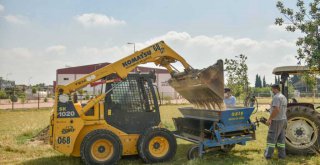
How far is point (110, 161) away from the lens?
25.6 feet

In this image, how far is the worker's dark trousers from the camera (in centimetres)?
839

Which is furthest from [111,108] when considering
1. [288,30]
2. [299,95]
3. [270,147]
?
[299,95]

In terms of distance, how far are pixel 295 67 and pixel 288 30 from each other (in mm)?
1187

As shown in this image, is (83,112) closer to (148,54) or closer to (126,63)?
(126,63)

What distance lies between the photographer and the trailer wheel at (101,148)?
7.61 m

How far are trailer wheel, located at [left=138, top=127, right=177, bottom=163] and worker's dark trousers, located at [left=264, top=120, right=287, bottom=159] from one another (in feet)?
7.62

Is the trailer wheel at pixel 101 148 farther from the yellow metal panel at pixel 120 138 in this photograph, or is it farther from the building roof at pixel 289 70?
the building roof at pixel 289 70

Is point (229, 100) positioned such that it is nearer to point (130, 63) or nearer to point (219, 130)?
point (219, 130)

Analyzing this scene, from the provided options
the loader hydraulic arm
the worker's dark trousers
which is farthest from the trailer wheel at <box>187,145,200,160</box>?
the loader hydraulic arm

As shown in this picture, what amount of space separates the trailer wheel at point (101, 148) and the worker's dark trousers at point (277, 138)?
3.61 meters

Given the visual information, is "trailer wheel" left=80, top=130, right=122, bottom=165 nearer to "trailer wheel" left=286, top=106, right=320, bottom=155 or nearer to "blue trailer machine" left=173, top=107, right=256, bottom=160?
"blue trailer machine" left=173, top=107, right=256, bottom=160

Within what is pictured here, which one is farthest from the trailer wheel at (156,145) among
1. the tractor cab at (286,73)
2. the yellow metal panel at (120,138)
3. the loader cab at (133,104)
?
the tractor cab at (286,73)

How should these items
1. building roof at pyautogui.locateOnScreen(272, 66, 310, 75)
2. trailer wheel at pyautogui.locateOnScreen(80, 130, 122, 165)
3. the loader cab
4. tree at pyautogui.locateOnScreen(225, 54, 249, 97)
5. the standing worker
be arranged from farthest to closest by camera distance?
tree at pyautogui.locateOnScreen(225, 54, 249, 97)
the standing worker
building roof at pyautogui.locateOnScreen(272, 66, 310, 75)
the loader cab
trailer wheel at pyautogui.locateOnScreen(80, 130, 122, 165)

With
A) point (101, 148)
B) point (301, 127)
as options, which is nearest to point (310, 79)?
point (301, 127)
